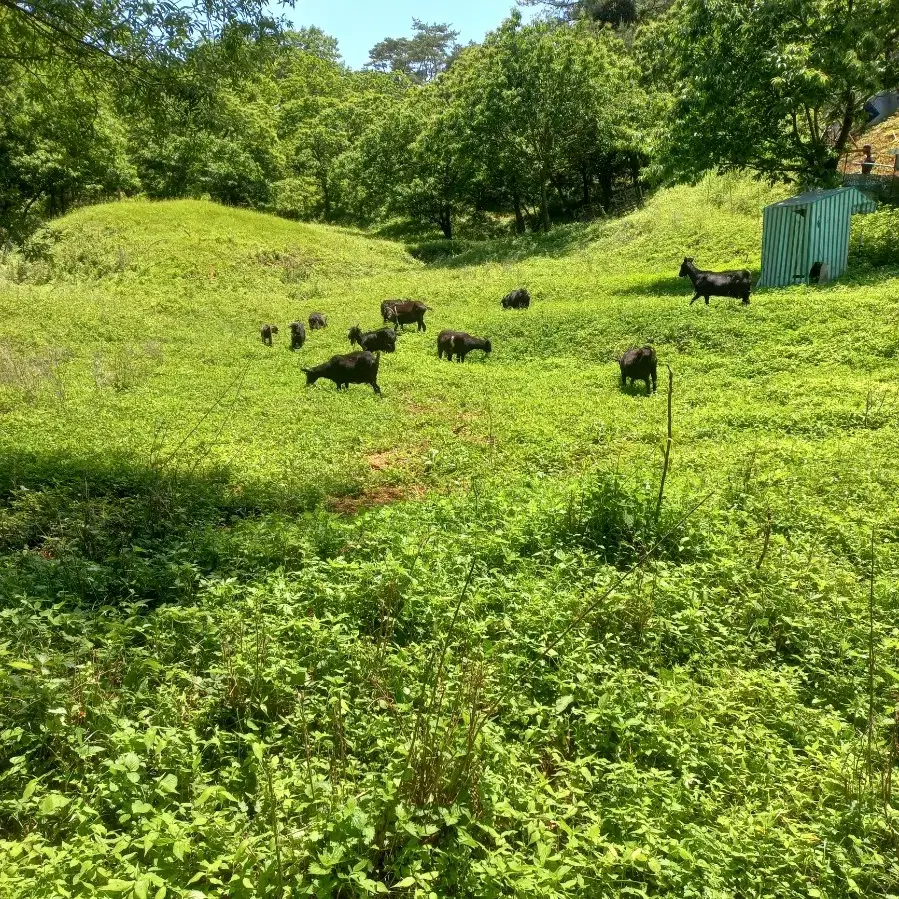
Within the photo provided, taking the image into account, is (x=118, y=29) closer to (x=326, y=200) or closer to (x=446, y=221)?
(x=446, y=221)

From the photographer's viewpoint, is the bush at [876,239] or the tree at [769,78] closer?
the tree at [769,78]

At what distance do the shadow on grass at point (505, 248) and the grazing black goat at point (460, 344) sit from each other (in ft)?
53.6

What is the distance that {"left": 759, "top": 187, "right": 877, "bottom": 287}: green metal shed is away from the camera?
677 inches

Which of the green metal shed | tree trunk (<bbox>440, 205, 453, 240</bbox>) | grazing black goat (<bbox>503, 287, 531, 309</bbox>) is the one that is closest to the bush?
the green metal shed

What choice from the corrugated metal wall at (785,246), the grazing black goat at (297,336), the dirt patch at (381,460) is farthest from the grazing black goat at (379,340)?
the corrugated metal wall at (785,246)

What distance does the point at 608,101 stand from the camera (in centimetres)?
3491

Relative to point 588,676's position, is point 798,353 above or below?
above

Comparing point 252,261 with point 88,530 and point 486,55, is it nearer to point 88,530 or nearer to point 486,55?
point 486,55

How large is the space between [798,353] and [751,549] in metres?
8.21

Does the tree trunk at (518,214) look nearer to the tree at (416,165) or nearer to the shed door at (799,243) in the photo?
the tree at (416,165)

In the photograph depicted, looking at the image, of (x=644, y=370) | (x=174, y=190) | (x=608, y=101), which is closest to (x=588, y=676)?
(x=644, y=370)

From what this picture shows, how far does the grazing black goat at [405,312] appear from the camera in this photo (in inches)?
765

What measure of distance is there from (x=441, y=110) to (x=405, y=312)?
2867 cm

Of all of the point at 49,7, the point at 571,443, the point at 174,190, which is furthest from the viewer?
the point at 174,190
